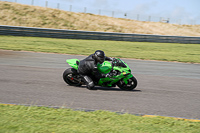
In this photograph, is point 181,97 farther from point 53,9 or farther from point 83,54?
point 53,9

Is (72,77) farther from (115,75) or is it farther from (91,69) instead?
(115,75)

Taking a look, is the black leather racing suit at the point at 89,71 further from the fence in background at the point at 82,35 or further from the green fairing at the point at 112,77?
the fence in background at the point at 82,35

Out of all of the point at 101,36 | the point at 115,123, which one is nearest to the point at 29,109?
the point at 115,123

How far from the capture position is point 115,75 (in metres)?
8.46

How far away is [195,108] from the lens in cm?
695

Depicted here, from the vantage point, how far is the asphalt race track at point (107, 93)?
6703mm

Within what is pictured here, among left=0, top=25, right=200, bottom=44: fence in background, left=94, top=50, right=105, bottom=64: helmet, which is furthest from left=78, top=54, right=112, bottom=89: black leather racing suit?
left=0, top=25, right=200, bottom=44: fence in background

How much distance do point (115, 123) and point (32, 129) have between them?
4.96ft

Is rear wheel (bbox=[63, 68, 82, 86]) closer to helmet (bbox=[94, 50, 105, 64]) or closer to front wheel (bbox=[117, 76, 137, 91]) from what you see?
helmet (bbox=[94, 50, 105, 64])

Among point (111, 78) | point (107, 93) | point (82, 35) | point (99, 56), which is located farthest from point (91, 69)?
point (82, 35)

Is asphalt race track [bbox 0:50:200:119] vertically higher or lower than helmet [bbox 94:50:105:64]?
lower

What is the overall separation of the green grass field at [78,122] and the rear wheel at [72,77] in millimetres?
2877

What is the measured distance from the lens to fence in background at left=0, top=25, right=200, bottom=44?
2478 cm

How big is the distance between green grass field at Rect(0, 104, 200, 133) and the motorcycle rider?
8.52 ft
